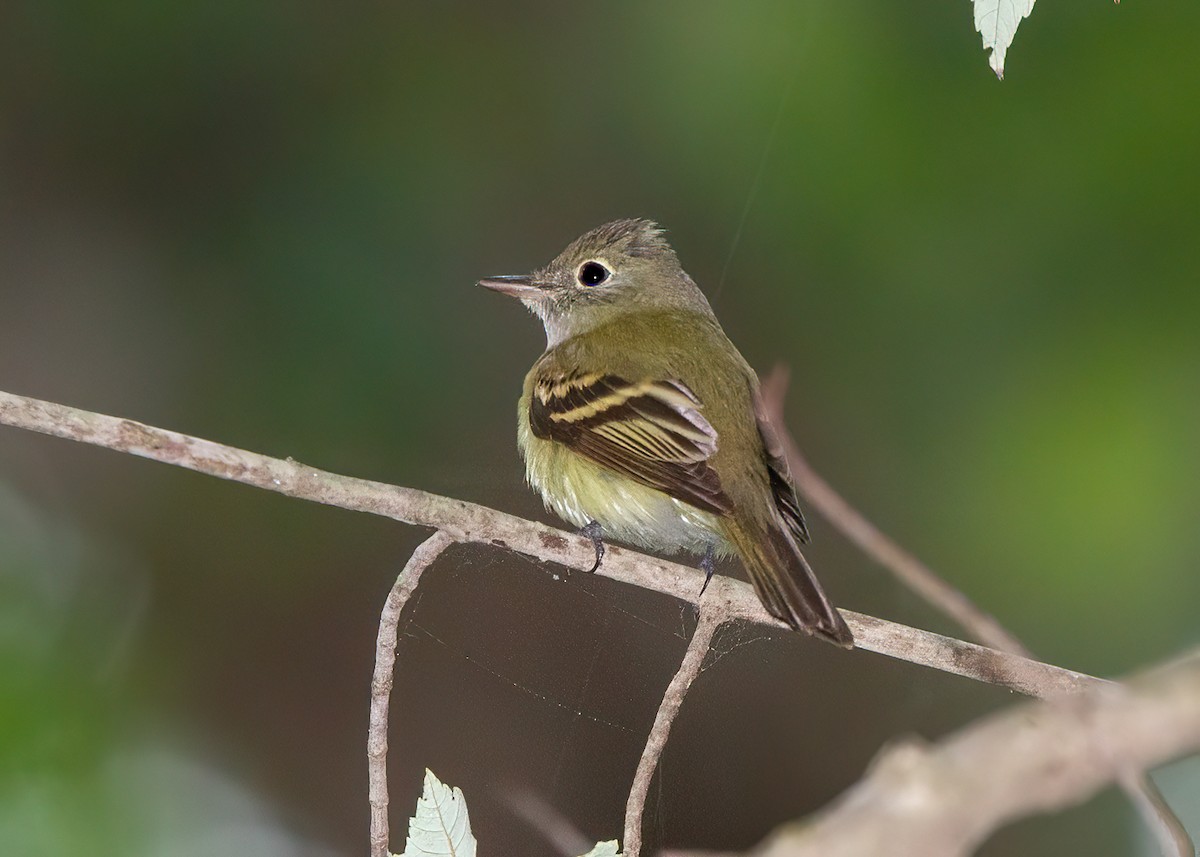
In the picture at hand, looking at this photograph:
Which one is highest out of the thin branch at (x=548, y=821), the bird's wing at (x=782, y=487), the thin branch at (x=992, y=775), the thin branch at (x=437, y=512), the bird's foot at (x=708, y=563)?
the bird's wing at (x=782, y=487)

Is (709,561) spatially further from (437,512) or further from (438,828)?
(438,828)

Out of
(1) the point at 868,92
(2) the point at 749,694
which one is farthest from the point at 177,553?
(1) the point at 868,92

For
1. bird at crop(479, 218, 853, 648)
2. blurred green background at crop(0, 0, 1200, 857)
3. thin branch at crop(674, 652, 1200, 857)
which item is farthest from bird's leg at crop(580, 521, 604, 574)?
thin branch at crop(674, 652, 1200, 857)

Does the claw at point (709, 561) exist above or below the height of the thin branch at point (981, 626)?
above

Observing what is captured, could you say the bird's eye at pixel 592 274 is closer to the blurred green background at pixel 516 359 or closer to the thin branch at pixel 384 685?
the blurred green background at pixel 516 359

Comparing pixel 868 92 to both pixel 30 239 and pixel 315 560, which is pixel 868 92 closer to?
pixel 315 560

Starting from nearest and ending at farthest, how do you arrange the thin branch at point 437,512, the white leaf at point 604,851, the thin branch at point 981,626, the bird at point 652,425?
the thin branch at point 981,626, the white leaf at point 604,851, the thin branch at point 437,512, the bird at point 652,425

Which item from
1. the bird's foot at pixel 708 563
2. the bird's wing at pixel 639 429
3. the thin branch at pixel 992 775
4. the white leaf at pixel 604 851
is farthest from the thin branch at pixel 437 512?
the thin branch at pixel 992 775

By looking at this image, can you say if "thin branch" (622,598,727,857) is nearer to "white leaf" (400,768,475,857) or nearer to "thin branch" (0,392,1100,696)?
"thin branch" (0,392,1100,696)
